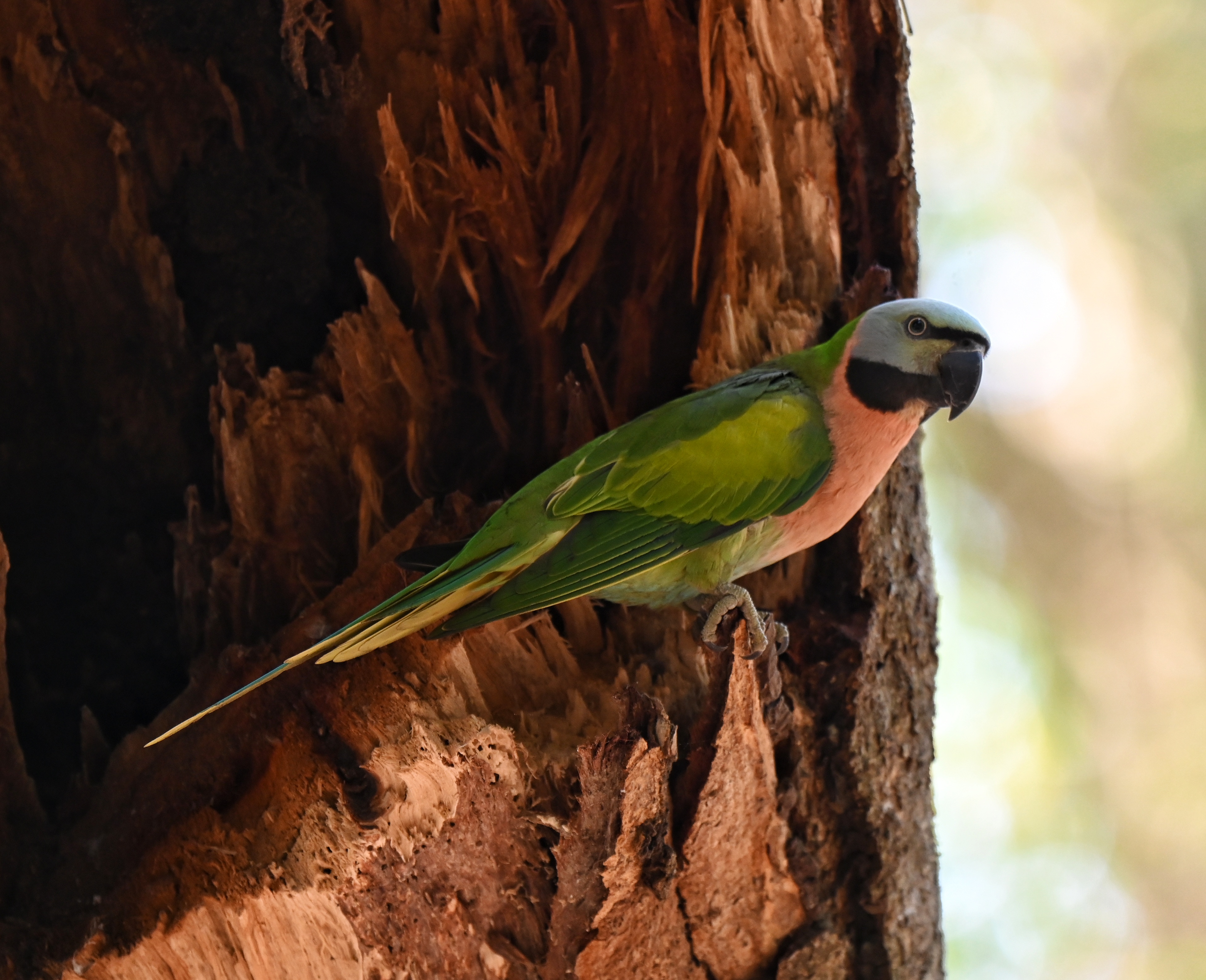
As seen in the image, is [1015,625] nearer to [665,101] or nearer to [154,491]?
[665,101]

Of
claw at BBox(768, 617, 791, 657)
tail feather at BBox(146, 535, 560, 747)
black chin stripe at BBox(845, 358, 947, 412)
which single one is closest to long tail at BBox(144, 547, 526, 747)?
tail feather at BBox(146, 535, 560, 747)

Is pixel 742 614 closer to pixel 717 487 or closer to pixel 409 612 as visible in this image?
pixel 717 487

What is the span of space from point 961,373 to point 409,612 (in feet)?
4.99

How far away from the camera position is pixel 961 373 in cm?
246

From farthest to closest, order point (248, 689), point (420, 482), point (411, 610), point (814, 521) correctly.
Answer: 1. point (420, 482)
2. point (814, 521)
3. point (411, 610)
4. point (248, 689)

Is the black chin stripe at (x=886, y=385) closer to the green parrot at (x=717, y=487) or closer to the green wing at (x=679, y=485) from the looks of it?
the green parrot at (x=717, y=487)

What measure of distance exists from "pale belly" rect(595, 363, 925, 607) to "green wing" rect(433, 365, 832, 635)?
0.13ft

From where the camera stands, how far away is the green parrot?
7.45 feet

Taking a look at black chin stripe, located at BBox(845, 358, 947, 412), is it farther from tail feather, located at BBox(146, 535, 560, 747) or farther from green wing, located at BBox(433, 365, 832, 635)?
tail feather, located at BBox(146, 535, 560, 747)

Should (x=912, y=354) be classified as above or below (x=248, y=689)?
above

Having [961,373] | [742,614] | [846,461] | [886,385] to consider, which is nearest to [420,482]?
[742,614]

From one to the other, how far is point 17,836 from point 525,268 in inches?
80.7

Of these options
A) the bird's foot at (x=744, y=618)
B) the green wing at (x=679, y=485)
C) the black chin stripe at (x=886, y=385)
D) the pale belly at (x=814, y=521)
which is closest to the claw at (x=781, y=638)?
the bird's foot at (x=744, y=618)

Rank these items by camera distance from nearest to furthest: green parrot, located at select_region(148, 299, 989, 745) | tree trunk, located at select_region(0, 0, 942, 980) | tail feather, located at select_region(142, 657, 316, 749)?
1. tail feather, located at select_region(142, 657, 316, 749)
2. tree trunk, located at select_region(0, 0, 942, 980)
3. green parrot, located at select_region(148, 299, 989, 745)
